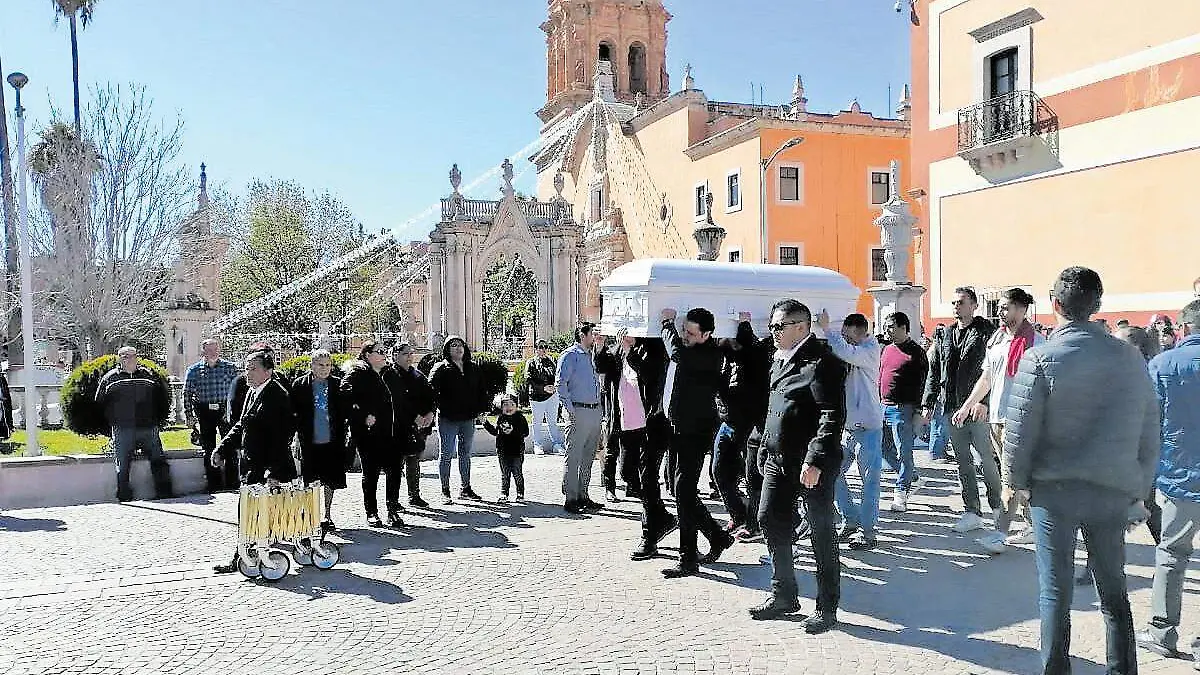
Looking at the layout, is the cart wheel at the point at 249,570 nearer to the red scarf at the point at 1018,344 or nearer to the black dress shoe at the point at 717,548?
the black dress shoe at the point at 717,548

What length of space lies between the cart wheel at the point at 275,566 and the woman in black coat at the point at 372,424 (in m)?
1.87

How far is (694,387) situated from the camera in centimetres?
707

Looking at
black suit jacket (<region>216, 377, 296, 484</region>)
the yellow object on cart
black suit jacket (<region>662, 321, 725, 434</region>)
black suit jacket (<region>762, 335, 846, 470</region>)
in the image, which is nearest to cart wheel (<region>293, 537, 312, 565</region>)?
the yellow object on cart

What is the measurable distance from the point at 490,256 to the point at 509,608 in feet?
110

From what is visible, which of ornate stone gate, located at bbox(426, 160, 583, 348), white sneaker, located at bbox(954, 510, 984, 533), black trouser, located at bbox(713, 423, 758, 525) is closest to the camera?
black trouser, located at bbox(713, 423, 758, 525)

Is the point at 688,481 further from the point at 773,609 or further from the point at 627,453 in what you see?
the point at 627,453

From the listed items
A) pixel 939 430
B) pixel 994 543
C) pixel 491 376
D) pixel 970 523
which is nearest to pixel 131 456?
pixel 491 376

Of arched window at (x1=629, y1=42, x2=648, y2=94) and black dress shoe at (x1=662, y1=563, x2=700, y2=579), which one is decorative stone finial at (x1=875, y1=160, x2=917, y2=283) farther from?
arched window at (x1=629, y1=42, x2=648, y2=94)

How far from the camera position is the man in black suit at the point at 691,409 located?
23.1 feet

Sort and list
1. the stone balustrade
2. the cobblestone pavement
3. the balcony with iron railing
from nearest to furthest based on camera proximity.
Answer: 1. the cobblestone pavement
2. the balcony with iron railing
3. the stone balustrade

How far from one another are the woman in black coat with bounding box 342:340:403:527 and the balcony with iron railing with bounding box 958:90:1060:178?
14347 mm

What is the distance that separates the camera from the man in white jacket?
7840mm

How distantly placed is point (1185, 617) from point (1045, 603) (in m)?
1.96

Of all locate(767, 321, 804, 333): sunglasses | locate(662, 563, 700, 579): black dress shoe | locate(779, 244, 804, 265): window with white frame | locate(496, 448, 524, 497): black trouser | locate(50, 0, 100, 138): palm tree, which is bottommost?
locate(662, 563, 700, 579): black dress shoe
